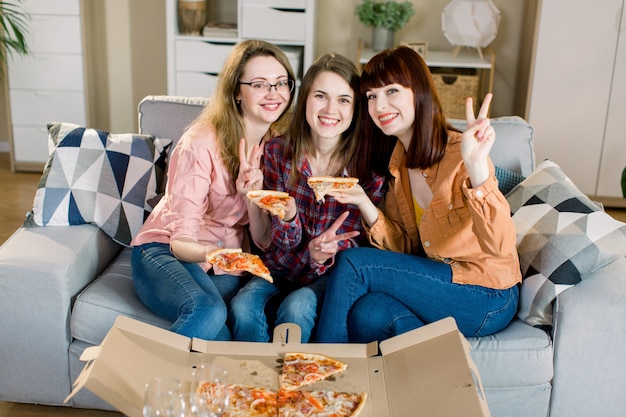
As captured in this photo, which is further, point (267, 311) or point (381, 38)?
point (381, 38)

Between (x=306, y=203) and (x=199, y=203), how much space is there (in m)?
0.32

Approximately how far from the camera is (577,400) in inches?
85.9

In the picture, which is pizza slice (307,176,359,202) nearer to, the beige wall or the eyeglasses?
the eyeglasses

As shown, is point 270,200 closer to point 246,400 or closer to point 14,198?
point 246,400

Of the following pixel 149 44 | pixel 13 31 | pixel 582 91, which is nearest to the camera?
pixel 582 91

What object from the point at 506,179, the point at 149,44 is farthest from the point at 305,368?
the point at 149,44

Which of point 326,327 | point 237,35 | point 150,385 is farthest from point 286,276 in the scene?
point 237,35

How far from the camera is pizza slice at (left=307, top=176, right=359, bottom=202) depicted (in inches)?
86.0

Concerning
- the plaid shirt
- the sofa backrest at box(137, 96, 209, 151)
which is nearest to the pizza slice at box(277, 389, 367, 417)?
A: the plaid shirt

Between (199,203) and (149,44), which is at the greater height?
(149,44)

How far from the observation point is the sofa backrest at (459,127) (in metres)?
2.59

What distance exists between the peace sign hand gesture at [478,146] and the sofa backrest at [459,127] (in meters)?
0.68

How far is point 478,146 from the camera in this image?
6.33 ft

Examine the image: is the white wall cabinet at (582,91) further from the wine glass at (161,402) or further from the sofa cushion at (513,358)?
the wine glass at (161,402)
